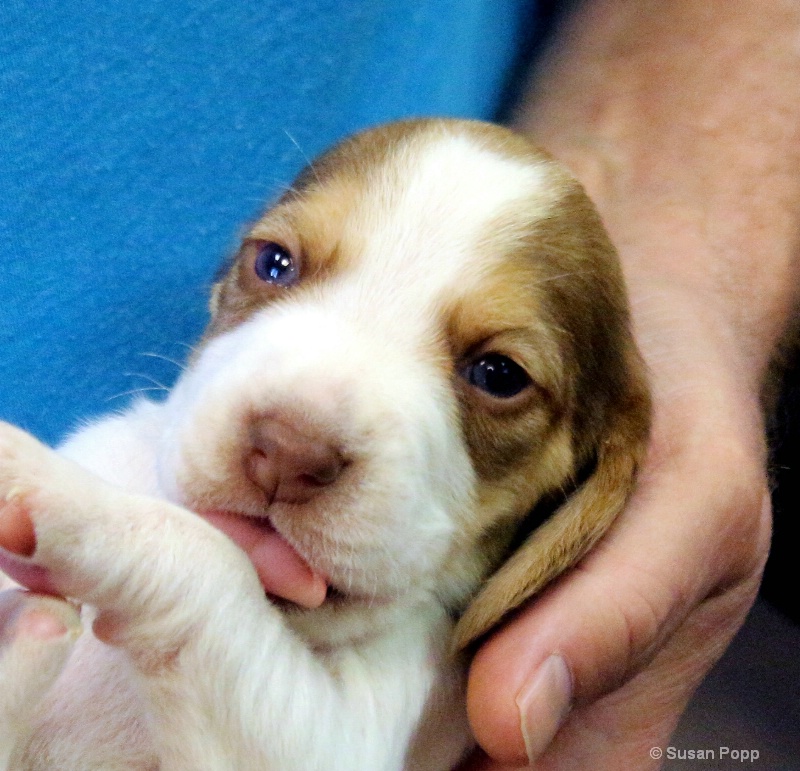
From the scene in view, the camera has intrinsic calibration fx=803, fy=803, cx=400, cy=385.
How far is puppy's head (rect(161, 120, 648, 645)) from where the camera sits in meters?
1.22

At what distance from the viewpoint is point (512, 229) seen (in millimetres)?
1543

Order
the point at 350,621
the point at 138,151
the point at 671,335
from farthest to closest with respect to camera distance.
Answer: the point at 671,335 → the point at 138,151 → the point at 350,621

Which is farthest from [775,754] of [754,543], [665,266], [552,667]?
[552,667]

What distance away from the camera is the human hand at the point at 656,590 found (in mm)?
1397

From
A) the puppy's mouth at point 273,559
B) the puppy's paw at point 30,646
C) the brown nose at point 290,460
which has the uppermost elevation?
the brown nose at point 290,460

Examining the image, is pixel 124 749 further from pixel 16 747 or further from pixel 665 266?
pixel 665 266

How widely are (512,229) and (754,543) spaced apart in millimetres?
967

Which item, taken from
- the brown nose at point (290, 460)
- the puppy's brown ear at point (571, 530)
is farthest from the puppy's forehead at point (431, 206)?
the puppy's brown ear at point (571, 530)

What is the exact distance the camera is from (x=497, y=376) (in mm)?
1525

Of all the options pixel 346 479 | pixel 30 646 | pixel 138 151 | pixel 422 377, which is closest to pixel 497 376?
pixel 422 377

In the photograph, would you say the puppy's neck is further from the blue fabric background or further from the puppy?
the blue fabric background

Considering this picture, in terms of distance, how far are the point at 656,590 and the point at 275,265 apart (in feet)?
3.15

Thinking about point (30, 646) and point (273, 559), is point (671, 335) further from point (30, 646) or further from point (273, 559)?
point (30, 646)

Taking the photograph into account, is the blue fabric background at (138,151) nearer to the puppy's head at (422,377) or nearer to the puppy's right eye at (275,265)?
the puppy's head at (422,377)
